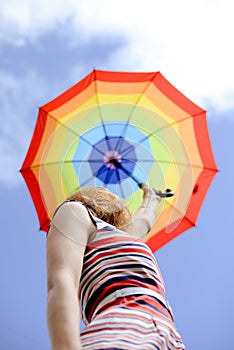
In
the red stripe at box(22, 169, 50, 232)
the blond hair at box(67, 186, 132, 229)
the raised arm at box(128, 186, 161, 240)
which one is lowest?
the blond hair at box(67, 186, 132, 229)

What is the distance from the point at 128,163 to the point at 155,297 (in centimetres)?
60

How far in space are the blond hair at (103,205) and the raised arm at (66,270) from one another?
0.10 metres

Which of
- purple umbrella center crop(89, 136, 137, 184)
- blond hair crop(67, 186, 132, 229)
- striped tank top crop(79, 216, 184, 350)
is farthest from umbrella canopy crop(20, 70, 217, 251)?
striped tank top crop(79, 216, 184, 350)

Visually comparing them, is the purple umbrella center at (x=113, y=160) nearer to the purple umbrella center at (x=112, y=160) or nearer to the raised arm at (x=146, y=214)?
the purple umbrella center at (x=112, y=160)

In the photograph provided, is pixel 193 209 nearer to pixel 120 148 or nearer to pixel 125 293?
pixel 120 148

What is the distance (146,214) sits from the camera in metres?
1.06

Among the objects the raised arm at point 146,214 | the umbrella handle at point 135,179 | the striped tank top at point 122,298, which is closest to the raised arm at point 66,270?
the striped tank top at point 122,298

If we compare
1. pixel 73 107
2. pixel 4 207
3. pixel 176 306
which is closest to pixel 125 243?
pixel 73 107

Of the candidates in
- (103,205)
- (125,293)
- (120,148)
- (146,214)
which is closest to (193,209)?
(120,148)

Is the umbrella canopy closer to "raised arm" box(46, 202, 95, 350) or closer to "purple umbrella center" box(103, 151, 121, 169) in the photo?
"purple umbrella center" box(103, 151, 121, 169)

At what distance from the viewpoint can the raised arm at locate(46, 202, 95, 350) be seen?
0.53 meters

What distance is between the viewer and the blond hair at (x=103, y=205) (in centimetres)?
83

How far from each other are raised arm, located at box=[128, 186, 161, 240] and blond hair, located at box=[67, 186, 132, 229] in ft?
0.22

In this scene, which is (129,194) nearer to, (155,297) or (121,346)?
(155,297)
